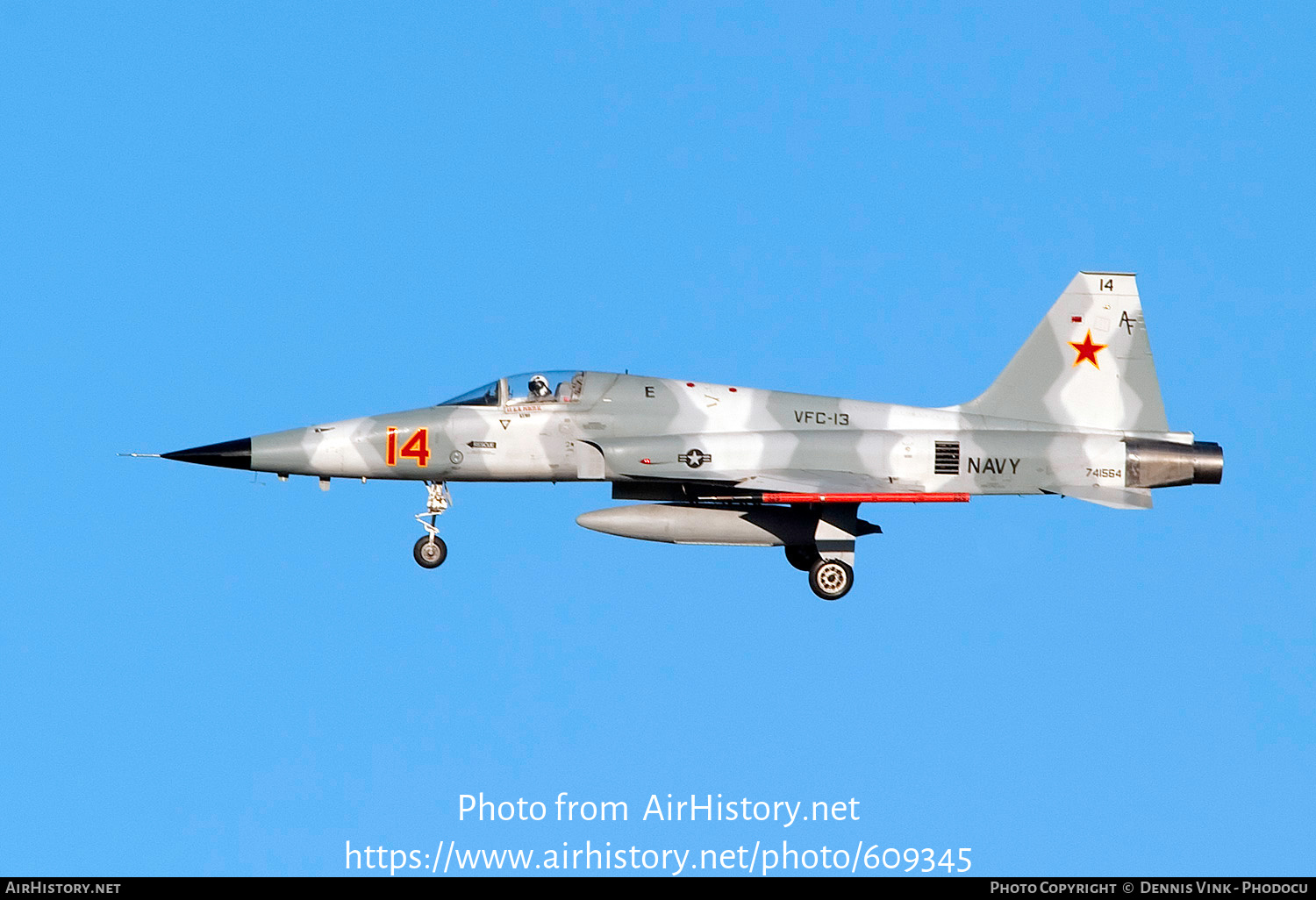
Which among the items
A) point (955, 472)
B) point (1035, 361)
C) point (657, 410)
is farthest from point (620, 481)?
point (1035, 361)

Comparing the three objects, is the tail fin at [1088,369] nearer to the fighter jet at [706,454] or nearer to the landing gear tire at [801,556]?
the fighter jet at [706,454]

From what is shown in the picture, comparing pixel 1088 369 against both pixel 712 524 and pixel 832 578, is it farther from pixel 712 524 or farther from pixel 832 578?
pixel 712 524

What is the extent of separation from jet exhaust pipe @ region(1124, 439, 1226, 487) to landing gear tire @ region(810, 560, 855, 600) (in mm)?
3806

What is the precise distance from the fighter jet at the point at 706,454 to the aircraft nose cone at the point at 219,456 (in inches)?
Answer: 0.8

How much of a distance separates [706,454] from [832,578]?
2.21 m

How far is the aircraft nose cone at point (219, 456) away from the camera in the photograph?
22562 mm

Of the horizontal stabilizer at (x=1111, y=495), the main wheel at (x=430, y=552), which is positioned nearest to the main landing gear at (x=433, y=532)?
the main wheel at (x=430, y=552)

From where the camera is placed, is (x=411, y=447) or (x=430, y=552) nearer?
(x=411, y=447)

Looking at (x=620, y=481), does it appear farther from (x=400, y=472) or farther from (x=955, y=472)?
(x=955, y=472)

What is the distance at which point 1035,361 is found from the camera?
23.9 meters

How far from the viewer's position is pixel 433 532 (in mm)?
22969

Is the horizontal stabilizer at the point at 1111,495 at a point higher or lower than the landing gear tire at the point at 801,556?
higher

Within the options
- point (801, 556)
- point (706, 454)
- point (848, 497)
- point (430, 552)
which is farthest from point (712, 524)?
point (430, 552)
